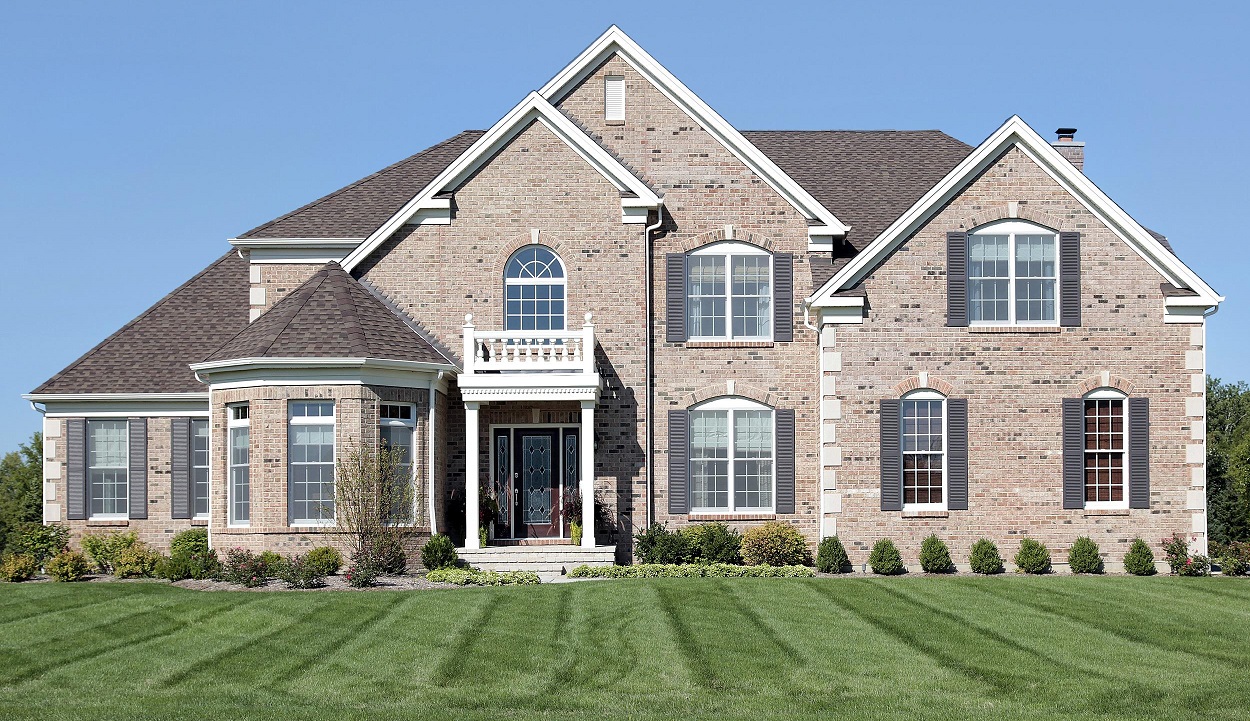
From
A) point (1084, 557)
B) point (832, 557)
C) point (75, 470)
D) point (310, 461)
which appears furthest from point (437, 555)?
point (1084, 557)

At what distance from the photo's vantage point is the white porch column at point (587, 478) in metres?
25.6

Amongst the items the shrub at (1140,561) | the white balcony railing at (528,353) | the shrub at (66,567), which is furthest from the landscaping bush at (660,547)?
the shrub at (66,567)

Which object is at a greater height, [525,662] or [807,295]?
[807,295]

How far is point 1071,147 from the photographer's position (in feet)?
103

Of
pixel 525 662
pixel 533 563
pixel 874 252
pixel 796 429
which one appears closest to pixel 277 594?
pixel 533 563

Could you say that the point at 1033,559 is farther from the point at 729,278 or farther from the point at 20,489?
the point at 20,489

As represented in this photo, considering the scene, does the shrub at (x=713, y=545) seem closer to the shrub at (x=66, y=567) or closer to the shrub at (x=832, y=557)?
Result: the shrub at (x=832, y=557)

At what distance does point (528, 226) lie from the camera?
89.2 feet

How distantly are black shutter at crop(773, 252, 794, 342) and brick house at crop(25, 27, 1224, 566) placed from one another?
0.05 meters

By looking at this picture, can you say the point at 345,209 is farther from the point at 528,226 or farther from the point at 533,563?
the point at 533,563

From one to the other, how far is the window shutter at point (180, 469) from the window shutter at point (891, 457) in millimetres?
14452

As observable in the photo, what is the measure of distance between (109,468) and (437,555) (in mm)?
8700

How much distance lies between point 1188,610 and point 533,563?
1130cm

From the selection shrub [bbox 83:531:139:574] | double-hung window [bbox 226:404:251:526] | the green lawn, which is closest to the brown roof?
shrub [bbox 83:531:139:574]
